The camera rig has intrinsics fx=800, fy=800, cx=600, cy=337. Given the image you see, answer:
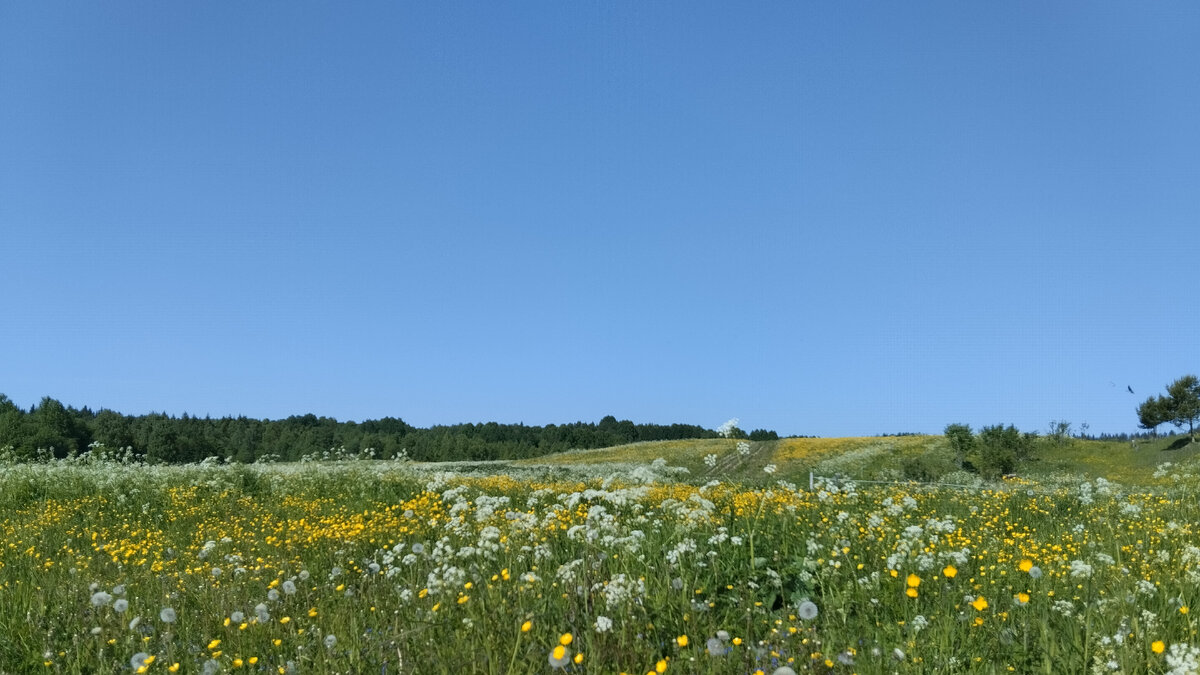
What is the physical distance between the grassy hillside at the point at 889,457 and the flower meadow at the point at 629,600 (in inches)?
1283

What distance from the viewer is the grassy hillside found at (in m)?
42.8

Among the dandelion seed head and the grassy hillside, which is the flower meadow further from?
the grassy hillside

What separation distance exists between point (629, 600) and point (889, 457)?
5003cm

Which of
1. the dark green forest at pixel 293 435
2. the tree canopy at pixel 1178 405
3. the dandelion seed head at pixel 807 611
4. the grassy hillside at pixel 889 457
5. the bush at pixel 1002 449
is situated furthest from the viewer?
the dark green forest at pixel 293 435

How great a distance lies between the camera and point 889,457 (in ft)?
166

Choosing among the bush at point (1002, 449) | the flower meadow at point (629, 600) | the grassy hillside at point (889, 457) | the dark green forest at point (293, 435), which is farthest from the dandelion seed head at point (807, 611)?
the dark green forest at point (293, 435)

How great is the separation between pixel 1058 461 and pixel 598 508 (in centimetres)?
4857

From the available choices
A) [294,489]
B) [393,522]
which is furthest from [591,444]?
[393,522]

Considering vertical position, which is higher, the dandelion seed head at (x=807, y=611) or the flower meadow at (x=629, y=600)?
the dandelion seed head at (x=807, y=611)

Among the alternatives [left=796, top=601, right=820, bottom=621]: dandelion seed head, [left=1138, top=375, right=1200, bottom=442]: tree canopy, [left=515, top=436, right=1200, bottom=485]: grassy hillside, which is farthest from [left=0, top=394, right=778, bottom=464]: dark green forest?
[left=796, top=601, right=820, bottom=621]: dandelion seed head

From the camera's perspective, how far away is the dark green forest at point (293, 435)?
81.2 m

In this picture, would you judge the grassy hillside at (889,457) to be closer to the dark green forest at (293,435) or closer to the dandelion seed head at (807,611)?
the dark green forest at (293,435)

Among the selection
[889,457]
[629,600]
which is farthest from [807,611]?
[889,457]

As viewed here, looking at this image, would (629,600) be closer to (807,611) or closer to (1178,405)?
(807,611)
